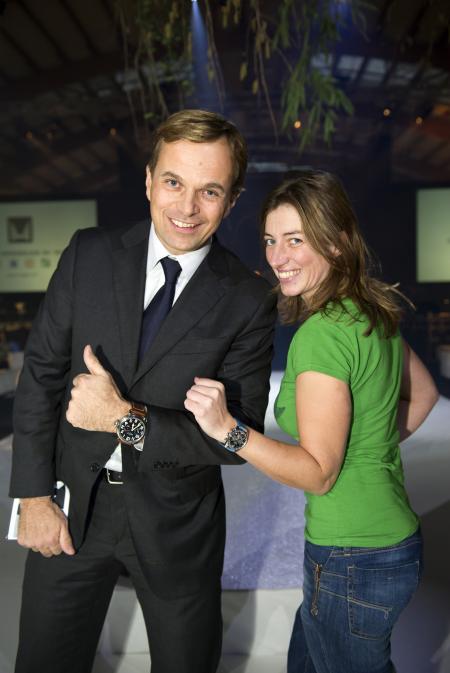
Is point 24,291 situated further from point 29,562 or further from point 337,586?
point 337,586

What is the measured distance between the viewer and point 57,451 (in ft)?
4.55

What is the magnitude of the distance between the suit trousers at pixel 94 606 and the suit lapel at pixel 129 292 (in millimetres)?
274

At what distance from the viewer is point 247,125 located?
2939mm

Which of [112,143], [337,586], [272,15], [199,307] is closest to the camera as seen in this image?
[337,586]

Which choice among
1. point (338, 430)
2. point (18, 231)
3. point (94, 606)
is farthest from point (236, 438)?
point (18, 231)

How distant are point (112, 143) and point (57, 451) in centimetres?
194

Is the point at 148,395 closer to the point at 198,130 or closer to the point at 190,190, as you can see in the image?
the point at 190,190

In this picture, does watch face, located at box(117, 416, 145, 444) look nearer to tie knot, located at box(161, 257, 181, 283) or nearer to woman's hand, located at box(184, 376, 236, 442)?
woman's hand, located at box(184, 376, 236, 442)

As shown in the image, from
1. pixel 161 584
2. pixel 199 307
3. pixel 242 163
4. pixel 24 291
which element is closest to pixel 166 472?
pixel 161 584

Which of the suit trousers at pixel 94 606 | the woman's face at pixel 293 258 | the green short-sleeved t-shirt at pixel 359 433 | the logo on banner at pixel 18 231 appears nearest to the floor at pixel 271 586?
the suit trousers at pixel 94 606

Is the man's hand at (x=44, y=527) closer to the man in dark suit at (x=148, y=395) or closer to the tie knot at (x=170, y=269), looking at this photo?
the man in dark suit at (x=148, y=395)

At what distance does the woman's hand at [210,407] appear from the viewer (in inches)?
43.9

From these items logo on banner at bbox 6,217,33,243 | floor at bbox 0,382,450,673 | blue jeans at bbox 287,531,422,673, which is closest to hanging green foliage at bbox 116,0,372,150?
logo on banner at bbox 6,217,33,243

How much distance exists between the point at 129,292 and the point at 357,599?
0.71 m
